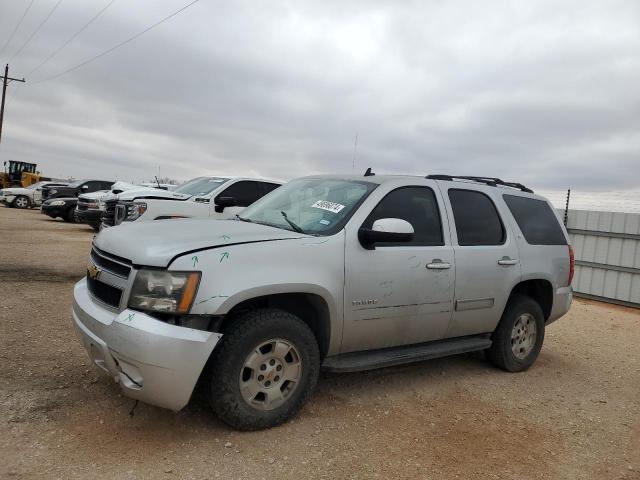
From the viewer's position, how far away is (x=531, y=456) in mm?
3525

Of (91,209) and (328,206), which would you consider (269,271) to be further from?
(91,209)

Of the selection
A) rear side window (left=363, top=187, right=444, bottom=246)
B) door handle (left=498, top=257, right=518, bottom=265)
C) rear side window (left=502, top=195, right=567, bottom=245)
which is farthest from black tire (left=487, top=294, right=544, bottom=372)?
rear side window (left=363, top=187, right=444, bottom=246)

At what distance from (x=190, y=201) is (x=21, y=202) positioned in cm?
2041

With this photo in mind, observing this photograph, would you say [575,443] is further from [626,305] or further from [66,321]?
[626,305]

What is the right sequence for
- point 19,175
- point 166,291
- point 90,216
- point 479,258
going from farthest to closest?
1. point 19,175
2. point 90,216
3. point 479,258
4. point 166,291

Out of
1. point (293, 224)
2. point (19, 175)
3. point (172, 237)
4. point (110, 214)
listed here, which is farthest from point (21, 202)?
point (172, 237)

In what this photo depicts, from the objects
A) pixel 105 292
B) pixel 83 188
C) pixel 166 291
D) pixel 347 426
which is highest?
pixel 83 188

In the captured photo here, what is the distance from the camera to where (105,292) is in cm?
342

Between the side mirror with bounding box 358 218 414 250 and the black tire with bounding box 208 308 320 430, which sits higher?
the side mirror with bounding box 358 218 414 250

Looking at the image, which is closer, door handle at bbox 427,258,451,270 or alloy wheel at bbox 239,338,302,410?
alloy wheel at bbox 239,338,302,410

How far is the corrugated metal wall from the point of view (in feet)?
35.1

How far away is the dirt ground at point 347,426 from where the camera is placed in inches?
121

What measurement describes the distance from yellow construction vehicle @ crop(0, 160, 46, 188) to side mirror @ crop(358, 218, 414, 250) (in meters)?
34.6

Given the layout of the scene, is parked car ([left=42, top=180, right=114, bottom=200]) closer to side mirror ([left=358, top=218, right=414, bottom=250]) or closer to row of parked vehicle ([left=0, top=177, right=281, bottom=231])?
row of parked vehicle ([left=0, top=177, right=281, bottom=231])
